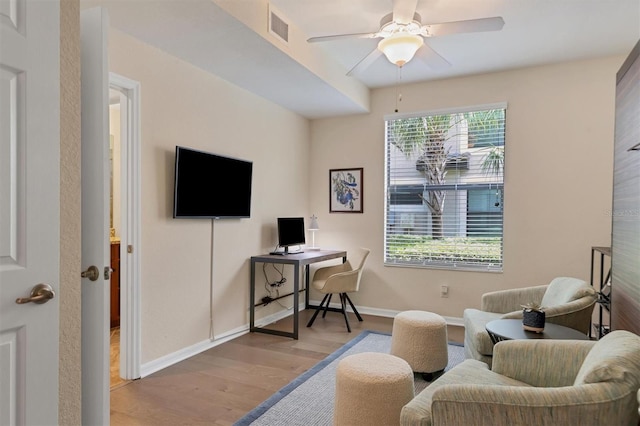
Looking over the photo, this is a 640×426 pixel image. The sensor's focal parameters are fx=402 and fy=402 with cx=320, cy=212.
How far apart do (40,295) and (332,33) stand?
2.86 meters

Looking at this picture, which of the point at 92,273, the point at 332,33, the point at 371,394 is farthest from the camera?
the point at 332,33

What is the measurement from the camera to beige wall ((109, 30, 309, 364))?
2.99 metres

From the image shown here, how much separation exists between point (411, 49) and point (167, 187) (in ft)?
6.79

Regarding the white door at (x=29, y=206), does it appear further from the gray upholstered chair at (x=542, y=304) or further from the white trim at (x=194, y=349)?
the gray upholstered chair at (x=542, y=304)

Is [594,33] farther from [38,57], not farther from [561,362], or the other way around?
[38,57]

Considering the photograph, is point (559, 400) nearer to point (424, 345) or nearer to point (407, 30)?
point (424, 345)

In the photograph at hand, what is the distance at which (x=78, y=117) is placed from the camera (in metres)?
1.62

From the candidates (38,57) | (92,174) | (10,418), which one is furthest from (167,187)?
(10,418)

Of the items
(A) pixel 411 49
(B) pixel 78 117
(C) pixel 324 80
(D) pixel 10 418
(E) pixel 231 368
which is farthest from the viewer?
(C) pixel 324 80

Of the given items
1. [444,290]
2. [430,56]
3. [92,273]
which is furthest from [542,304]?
[92,273]

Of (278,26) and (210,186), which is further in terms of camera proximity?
(210,186)

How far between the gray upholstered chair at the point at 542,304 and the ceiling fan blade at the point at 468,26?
5.92 ft

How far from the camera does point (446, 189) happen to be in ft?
14.7

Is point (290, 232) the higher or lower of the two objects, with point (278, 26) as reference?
lower
